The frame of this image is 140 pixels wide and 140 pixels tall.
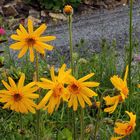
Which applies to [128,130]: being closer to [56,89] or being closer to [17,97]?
[56,89]

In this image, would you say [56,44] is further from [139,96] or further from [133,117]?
[133,117]

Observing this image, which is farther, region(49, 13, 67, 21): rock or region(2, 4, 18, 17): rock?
region(2, 4, 18, 17): rock

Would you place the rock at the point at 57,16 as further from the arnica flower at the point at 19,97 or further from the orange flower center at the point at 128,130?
the orange flower center at the point at 128,130

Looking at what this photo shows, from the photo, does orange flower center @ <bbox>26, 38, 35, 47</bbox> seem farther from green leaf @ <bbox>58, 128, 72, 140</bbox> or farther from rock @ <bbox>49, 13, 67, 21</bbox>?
rock @ <bbox>49, 13, 67, 21</bbox>

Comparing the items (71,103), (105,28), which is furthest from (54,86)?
(105,28)

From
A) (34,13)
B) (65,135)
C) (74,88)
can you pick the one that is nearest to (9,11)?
(34,13)

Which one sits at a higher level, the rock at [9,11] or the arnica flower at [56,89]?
the rock at [9,11]

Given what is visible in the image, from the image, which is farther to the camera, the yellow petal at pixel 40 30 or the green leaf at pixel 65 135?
the green leaf at pixel 65 135

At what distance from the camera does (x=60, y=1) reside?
10.6 metres

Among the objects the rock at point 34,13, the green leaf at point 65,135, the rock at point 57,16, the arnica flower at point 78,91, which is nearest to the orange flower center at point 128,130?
the arnica flower at point 78,91

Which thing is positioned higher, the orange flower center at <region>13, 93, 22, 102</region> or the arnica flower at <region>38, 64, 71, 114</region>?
the arnica flower at <region>38, 64, 71, 114</region>

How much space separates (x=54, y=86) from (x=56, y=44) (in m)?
5.96

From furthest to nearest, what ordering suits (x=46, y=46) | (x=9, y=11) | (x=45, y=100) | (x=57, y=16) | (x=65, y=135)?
1. (x=9, y=11)
2. (x=57, y=16)
3. (x=65, y=135)
4. (x=46, y=46)
5. (x=45, y=100)

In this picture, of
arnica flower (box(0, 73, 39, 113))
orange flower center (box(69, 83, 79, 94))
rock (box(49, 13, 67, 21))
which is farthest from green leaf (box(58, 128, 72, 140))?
rock (box(49, 13, 67, 21))
